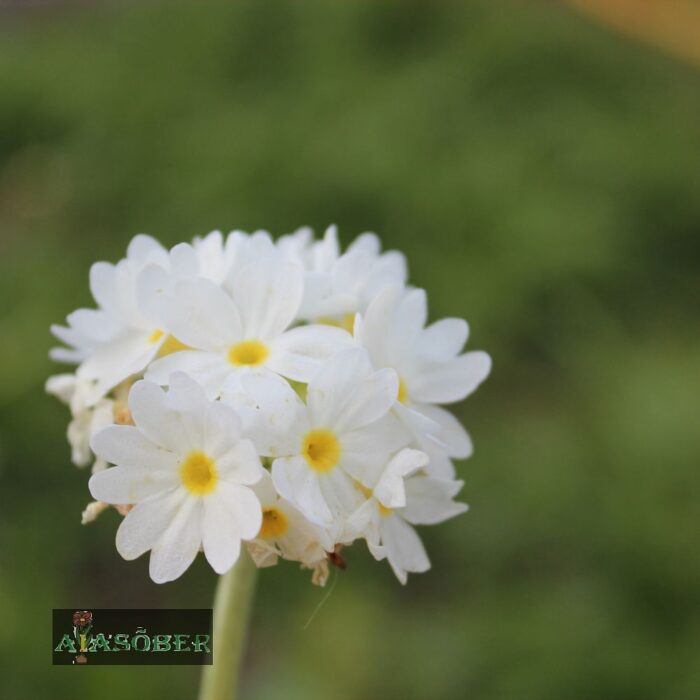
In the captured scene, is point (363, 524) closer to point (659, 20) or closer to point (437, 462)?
point (437, 462)

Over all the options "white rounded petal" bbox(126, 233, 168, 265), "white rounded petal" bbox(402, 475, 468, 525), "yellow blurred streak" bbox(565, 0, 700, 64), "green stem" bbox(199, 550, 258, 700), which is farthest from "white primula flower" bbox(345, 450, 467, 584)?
"yellow blurred streak" bbox(565, 0, 700, 64)

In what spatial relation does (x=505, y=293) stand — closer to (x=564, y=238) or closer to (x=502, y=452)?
(x=564, y=238)

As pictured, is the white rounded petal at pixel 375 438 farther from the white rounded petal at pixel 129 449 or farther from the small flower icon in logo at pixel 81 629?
the small flower icon in logo at pixel 81 629

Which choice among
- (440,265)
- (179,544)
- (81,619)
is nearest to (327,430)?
(179,544)

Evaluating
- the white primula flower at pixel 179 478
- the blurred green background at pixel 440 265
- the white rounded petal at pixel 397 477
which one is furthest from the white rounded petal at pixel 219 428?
the blurred green background at pixel 440 265

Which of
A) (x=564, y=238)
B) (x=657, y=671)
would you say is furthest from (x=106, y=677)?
(x=564, y=238)

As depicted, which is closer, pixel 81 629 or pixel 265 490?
pixel 265 490
